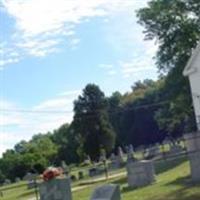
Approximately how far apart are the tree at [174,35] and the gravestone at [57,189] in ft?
110

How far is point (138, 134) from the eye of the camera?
346ft

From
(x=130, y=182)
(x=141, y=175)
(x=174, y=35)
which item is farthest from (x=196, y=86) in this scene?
(x=141, y=175)

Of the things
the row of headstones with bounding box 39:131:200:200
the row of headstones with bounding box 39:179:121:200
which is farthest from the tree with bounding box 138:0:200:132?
the row of headstones with bounding box 39:179:121:200

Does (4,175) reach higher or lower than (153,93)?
lower

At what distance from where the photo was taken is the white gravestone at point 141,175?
1006 inches

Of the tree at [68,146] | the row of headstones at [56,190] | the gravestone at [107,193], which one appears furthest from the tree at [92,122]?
the gravestone at [107,193]

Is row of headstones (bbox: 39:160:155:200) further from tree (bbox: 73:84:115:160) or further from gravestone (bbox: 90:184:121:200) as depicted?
tree (bbox: 73:84:115:160)

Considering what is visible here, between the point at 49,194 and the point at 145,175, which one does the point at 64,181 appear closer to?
the point at 49,194

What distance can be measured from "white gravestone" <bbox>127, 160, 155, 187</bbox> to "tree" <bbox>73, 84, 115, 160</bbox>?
55.8 metres

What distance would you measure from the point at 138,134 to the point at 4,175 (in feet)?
75.3

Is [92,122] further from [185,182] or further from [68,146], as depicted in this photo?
[185,182]

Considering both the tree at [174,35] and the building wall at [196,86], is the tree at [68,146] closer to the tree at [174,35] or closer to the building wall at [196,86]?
the tree at [174,35]

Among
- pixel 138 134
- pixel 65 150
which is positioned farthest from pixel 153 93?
pixel 65 150

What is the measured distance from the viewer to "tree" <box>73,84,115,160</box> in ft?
271
